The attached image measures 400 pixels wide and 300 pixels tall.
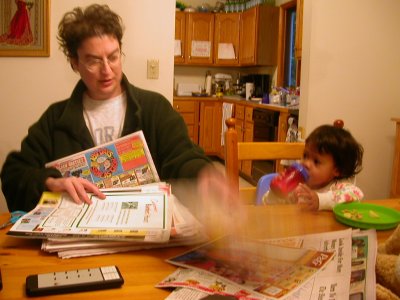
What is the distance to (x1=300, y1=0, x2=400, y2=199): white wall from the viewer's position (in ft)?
10.0

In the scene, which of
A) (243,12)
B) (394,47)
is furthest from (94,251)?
(243,12)

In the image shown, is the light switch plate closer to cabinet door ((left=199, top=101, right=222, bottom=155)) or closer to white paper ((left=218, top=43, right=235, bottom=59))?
cabinet door ((left=199, top=101, right=222, bottom=155))

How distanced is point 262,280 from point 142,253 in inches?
10.6

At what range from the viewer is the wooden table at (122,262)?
2.39 feet

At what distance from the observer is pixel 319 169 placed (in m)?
1.58

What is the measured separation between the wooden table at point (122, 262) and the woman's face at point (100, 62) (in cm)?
57

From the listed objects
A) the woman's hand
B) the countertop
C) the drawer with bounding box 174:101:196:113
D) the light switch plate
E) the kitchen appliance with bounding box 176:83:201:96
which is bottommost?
the woman's hand

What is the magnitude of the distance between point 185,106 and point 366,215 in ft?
14.9

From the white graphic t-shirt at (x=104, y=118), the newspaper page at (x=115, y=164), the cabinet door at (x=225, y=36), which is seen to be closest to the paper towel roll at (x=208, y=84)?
the cabinet door at (x=225, y=36)

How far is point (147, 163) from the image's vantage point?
135cm

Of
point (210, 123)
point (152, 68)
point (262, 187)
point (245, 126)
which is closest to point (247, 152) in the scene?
point (262, 187)

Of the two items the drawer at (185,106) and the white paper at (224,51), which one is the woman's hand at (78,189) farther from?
the white paper at (224,51)

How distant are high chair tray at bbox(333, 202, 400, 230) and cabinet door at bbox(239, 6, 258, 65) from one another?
14.6ft

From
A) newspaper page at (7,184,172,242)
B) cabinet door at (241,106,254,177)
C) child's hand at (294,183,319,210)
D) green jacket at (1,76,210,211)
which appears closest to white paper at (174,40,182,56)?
cabinet door at (241,106,254,177)
